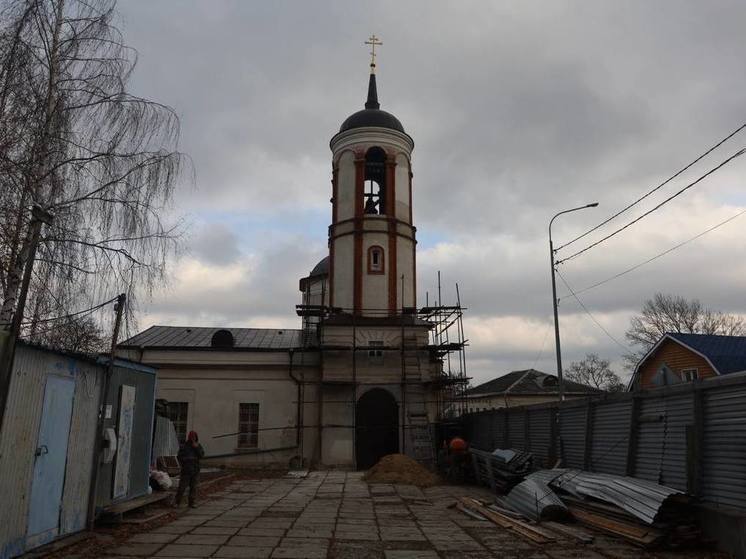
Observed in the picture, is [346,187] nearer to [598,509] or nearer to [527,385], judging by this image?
[598,509]

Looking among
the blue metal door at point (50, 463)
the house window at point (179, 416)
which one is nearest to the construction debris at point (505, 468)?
the blue metal door at point (50, 463)

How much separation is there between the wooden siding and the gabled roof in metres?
0.27

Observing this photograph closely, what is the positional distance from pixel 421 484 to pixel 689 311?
39.9 m

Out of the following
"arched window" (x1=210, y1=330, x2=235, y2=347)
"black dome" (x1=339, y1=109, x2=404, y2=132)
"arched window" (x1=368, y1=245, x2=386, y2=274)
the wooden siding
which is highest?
"black dome" (x1=339, y1=109, x2=404, y2=132)

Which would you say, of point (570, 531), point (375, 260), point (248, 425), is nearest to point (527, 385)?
point (375, 260)

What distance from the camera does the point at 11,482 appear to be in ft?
24.0

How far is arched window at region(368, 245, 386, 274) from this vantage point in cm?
2473

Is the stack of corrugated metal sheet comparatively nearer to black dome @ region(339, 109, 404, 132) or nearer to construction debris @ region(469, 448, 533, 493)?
construction debris @ region(469, 448, 533, 493)

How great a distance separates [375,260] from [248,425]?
8753mm

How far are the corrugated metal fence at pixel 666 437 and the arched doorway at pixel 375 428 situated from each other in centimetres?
935

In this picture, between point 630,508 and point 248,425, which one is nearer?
point 630,508

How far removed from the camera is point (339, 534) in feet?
31.8

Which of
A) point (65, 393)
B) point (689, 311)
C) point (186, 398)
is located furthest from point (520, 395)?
point (65, 393)

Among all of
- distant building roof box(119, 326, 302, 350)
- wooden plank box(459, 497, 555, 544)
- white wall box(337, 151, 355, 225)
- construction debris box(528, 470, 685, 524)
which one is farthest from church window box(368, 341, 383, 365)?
construction debris box(528, 470, 685, 524)
